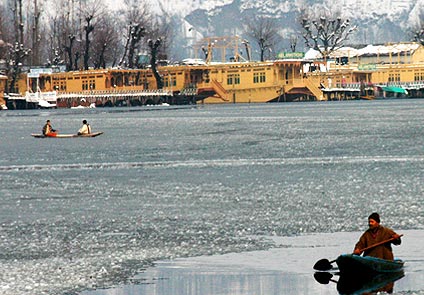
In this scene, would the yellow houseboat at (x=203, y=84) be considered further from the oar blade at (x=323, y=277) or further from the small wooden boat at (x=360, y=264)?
the small wooden boat at (x=360, y=264)

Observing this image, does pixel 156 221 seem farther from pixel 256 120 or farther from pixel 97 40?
pixel 97 40

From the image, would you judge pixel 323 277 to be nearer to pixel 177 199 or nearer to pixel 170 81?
pixel 177 199

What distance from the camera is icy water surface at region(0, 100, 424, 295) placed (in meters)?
31.1

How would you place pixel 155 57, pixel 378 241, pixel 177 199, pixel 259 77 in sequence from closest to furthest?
pixel 378 241, pixel 177 199, pixel 155 57, pixel 259 77

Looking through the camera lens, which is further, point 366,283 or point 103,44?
point 103,44

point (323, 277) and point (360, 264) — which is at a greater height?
point (360, 264)

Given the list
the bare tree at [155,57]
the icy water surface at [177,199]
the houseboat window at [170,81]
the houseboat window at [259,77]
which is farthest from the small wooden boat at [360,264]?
the houseboat window at [170,81]

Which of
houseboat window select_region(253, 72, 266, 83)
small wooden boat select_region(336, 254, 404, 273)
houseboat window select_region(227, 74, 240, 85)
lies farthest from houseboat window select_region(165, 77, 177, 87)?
small wooden boat select_region(336, 254, 404, 273)

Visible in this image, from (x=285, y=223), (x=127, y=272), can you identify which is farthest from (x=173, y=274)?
(x=285, y=223)

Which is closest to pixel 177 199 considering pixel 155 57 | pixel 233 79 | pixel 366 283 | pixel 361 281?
pixel 361 281

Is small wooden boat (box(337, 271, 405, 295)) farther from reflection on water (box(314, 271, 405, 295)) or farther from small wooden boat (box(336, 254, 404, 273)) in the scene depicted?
small wooden boat (box(336, 254, 404, 273))

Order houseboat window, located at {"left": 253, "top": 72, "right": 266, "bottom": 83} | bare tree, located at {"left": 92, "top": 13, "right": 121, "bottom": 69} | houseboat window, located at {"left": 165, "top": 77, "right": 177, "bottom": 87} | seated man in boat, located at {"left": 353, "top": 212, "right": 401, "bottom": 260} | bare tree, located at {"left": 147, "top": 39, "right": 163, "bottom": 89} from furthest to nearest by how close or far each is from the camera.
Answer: houseboat window, located at {"left": 165, "top": 77, "right": 177, "bottom": 87} < houseboat window, located at {"left": 253, "top": 72, "right": 266, "bottom": 83} < bare tree, located at {"left": 92, "top": 13, "right": 121, "bottom": 69} < bare tree, located at {"left": 147, "top": 39, "right": 163, "bottom": 89} < seated man in boat, located at {"left": 353, "top": 212, "right": 401, "bottom": 260}

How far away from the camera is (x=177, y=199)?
42.5 meters

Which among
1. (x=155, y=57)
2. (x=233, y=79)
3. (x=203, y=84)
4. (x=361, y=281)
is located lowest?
(x=203, y=84)
